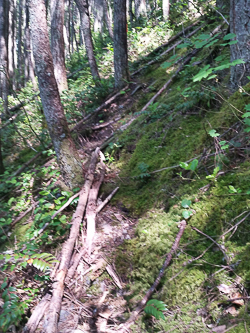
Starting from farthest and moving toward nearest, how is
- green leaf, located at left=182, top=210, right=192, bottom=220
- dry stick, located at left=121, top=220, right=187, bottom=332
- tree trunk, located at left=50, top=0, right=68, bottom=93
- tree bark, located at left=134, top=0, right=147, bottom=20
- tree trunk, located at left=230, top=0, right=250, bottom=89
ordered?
tree bark, located at left=134, top=0, right=147, bottom=20 < tree trunk, located at left=50, top=0, right=68, bottom=93 < tree trunk, located at left=230, top=0, right=250, bottom=89 < green leaf, located at left=182, top=210, right=192, bottom=220 < dry stick, located at left=121, top=220, right=187, bottom=332

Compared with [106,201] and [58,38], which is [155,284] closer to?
[106,201]

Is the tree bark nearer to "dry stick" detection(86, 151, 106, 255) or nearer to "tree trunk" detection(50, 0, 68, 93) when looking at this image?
"tree trunk" detection(50, 0, 68, 93)

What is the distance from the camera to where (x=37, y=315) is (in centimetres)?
224

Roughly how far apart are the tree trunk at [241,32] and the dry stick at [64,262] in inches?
114

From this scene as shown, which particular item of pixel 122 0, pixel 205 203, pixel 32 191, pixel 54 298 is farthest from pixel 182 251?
pixel 122 0

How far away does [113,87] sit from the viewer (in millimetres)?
7852

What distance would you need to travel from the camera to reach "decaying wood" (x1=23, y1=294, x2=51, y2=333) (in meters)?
2.16

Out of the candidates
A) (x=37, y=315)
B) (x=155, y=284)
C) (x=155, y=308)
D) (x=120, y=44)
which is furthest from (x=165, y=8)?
(x=37, y=315)

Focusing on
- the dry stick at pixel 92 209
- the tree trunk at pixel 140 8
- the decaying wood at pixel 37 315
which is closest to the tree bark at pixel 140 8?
the tree trunk at pixel 140 8

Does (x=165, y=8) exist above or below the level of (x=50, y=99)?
above

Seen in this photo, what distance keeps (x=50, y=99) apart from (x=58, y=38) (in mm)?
5837

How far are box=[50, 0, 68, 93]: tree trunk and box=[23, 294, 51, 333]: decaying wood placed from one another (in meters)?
8.14

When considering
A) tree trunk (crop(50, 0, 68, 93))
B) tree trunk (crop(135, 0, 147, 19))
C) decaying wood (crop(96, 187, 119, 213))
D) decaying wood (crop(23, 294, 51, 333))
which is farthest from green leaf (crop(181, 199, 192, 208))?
tree trunk (crop(135, 0, 147, 19))

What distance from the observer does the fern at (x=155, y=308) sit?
6.02ft
